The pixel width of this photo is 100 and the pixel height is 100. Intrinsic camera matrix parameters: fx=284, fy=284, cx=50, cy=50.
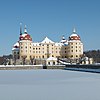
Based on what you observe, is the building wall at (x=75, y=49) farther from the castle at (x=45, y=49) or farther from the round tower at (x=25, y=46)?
the round tower at (x=25, y=46)

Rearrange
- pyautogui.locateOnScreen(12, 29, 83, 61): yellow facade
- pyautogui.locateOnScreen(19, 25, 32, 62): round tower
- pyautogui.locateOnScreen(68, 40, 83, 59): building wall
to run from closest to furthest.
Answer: pyautogui.locateOnScreen(19, 25, 32, 62): round tower < pyautogui.locateOnScreen(12, 29, 83, 61): yellow facade < pyautogui.locateOnScreen(68, 40, 83, 59): building wall

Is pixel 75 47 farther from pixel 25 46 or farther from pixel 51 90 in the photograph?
pixel 51 90

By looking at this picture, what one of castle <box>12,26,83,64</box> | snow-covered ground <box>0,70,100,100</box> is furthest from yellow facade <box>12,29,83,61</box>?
snow-covered ground <box>0,70,100,100</box>

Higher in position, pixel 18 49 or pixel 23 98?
pixel 18 49

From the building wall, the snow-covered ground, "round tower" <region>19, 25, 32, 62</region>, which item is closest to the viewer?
the snow-covered ground

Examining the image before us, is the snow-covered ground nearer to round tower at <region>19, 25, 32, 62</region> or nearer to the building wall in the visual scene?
round tower at <region>19, 25, 32, 62</region>

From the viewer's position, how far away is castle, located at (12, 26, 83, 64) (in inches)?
3046

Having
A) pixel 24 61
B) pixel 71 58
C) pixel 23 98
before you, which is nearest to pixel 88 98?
pixel 23 98

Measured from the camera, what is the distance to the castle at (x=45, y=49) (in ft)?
254

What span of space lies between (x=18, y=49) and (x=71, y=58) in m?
15.1

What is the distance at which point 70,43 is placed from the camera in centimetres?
8038

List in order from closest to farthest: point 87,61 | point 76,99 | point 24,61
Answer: point 76,99 < point 87,61 < point 24,61

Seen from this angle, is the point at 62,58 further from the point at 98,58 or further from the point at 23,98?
the point at 23,98

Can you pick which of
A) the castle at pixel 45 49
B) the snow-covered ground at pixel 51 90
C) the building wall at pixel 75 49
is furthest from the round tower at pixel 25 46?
the snow-covered ground at pixel 51 90
